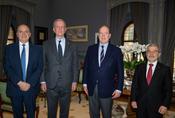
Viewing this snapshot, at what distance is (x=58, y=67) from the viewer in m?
3.02

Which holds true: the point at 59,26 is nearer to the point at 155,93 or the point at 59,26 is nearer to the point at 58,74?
the point at 58,74

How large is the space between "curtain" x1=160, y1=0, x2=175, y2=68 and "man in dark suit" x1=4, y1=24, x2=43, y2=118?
4.62 meters

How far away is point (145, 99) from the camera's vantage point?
2754mm

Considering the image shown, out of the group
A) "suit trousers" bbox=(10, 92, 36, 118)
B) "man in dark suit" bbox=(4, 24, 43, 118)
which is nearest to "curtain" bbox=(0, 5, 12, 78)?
"man in dark suit" bbox=(4, 24, 43, 118)

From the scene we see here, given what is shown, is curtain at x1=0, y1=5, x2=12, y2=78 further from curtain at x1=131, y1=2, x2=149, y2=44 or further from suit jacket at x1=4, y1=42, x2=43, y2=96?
suit jacket at x1=4, y1=42, x2=43, y2=96

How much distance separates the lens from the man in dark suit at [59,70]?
3029mm

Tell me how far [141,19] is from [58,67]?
187 inches

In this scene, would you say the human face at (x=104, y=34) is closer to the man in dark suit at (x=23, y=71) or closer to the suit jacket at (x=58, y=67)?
the suit jacket at (x=58, y=67)

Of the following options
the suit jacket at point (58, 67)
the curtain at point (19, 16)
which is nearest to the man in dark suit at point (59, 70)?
the suit jacket at point (58, 67)

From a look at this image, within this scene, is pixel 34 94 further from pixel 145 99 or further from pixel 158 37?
pixel 158 37

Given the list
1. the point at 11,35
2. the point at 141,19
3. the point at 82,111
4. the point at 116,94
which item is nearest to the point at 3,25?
the point at 11,35

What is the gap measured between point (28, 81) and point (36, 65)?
23cm

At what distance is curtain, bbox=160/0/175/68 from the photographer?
6.61 metres

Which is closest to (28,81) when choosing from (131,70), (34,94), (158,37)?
(34,94)
